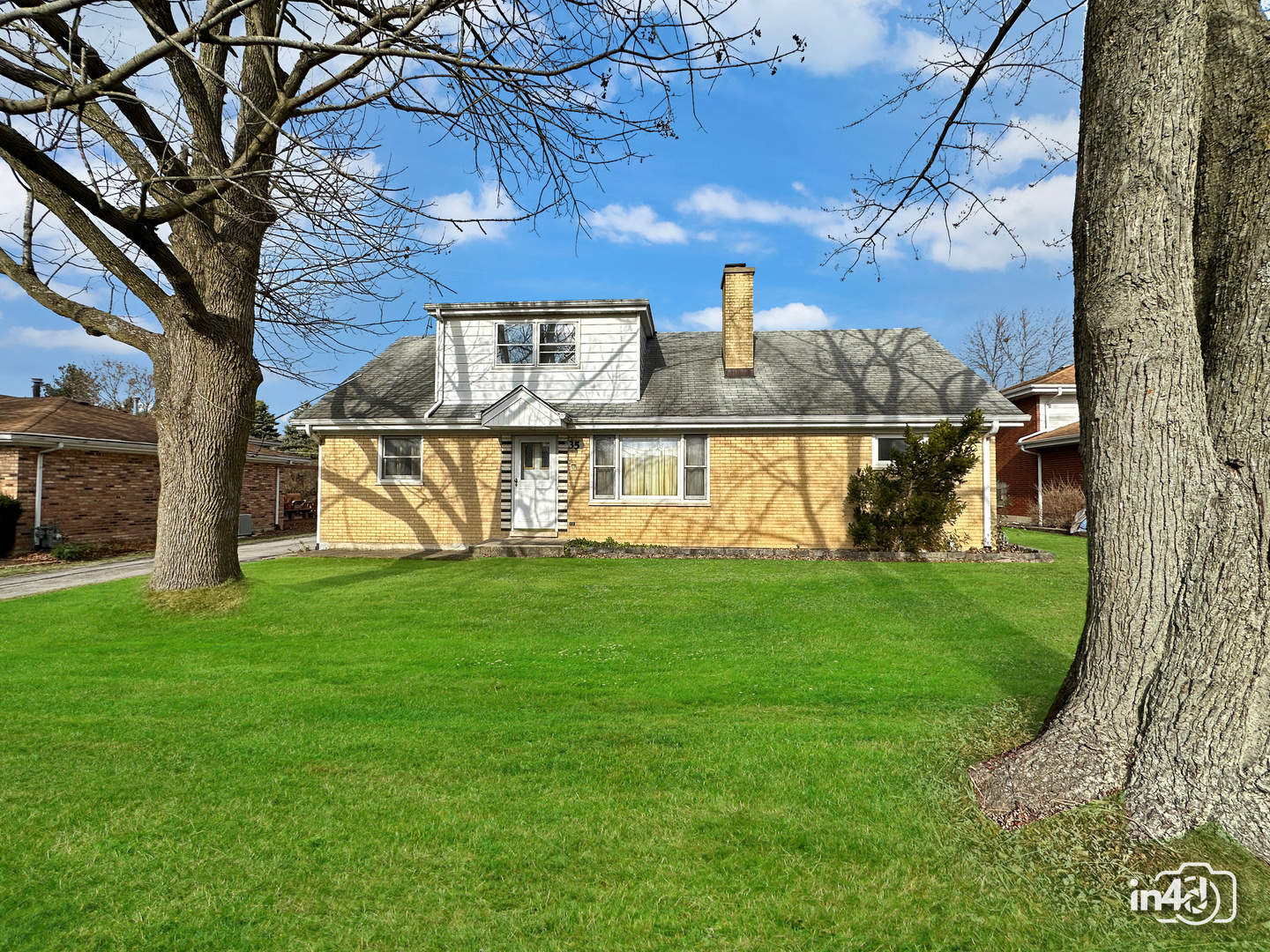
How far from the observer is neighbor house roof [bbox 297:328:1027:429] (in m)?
14.7

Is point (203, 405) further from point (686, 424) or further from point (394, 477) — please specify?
point (686, 424)

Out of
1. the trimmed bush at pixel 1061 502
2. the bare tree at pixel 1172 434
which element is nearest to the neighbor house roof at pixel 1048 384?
the trimmed bush at pixel 1061 502

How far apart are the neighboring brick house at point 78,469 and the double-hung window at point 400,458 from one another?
3.88 m

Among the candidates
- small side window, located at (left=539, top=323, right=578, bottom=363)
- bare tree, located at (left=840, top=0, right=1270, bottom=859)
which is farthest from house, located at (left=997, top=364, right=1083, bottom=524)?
bare tree, located at (left=840, top=0, right=1270, bottom=859)

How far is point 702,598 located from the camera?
9305mm

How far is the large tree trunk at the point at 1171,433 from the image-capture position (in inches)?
114

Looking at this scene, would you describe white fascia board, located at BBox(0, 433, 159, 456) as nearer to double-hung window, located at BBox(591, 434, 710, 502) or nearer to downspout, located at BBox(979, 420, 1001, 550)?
double-hung window, located at BBox(591, 434, 710, 502)

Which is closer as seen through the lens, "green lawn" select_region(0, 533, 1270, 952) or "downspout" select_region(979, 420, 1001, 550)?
"green lawn" select_region(0, 533, 1270, 952)

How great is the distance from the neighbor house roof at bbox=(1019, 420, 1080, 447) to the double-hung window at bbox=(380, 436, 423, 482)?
18.6 m

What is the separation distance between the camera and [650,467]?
50.5 ft

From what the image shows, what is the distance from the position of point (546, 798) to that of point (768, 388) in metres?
13.4

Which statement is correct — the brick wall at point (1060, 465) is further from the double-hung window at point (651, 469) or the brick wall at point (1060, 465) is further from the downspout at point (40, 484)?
the downspout at point (40, 484)

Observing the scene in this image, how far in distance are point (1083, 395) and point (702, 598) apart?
639cm

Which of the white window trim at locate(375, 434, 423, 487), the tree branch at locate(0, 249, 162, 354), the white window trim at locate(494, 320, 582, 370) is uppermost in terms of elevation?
the white window trim at locate(494, 320, 582, 370)
